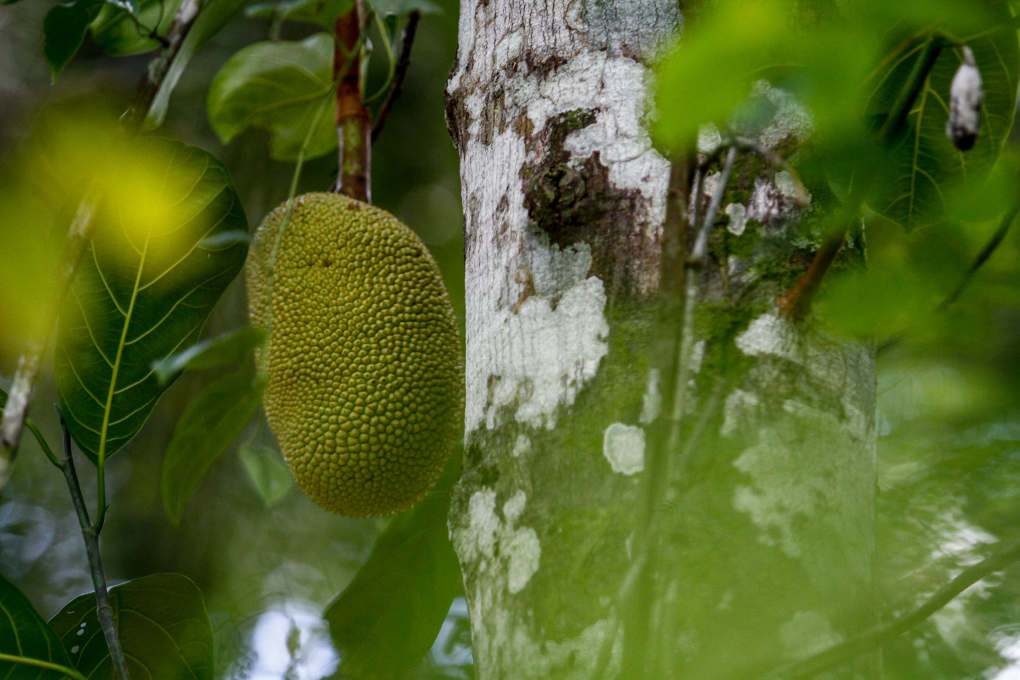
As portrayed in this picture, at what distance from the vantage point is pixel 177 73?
137 cm

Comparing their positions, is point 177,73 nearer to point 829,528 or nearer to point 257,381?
point 257,381

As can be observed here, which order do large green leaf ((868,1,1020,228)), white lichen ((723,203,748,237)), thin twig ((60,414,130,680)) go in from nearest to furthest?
1. white lichen ((723,203,748,237))
2. large green leaf ((868,1,1020,228))
3. thin twig ((60,414,130,680))

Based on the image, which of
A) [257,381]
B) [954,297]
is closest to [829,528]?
[954,297]

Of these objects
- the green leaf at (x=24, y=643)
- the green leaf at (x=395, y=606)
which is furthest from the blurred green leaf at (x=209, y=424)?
the green leaf at (x=395, y=606)

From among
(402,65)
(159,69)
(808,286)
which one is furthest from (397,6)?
(808,286)

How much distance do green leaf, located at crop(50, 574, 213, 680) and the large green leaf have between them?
0.89 m

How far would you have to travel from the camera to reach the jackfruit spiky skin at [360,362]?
1.24m

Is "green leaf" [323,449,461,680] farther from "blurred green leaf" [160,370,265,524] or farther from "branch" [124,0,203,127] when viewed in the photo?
"branch" [124,0,203,127]

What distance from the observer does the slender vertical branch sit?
5.02 feet

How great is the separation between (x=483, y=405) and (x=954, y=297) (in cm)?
38

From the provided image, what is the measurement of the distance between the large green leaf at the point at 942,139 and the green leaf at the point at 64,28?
3.10ft

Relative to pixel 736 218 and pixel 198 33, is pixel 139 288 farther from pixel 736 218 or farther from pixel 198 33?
pixel 736 218

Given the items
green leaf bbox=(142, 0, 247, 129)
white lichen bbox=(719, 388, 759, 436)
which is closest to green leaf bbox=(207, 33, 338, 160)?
green leaf bbox=(142, 0, 247, 129)

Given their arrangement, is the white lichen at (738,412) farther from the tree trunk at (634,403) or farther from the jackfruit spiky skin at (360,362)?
the jackfruit spiky skin at (360,362)
